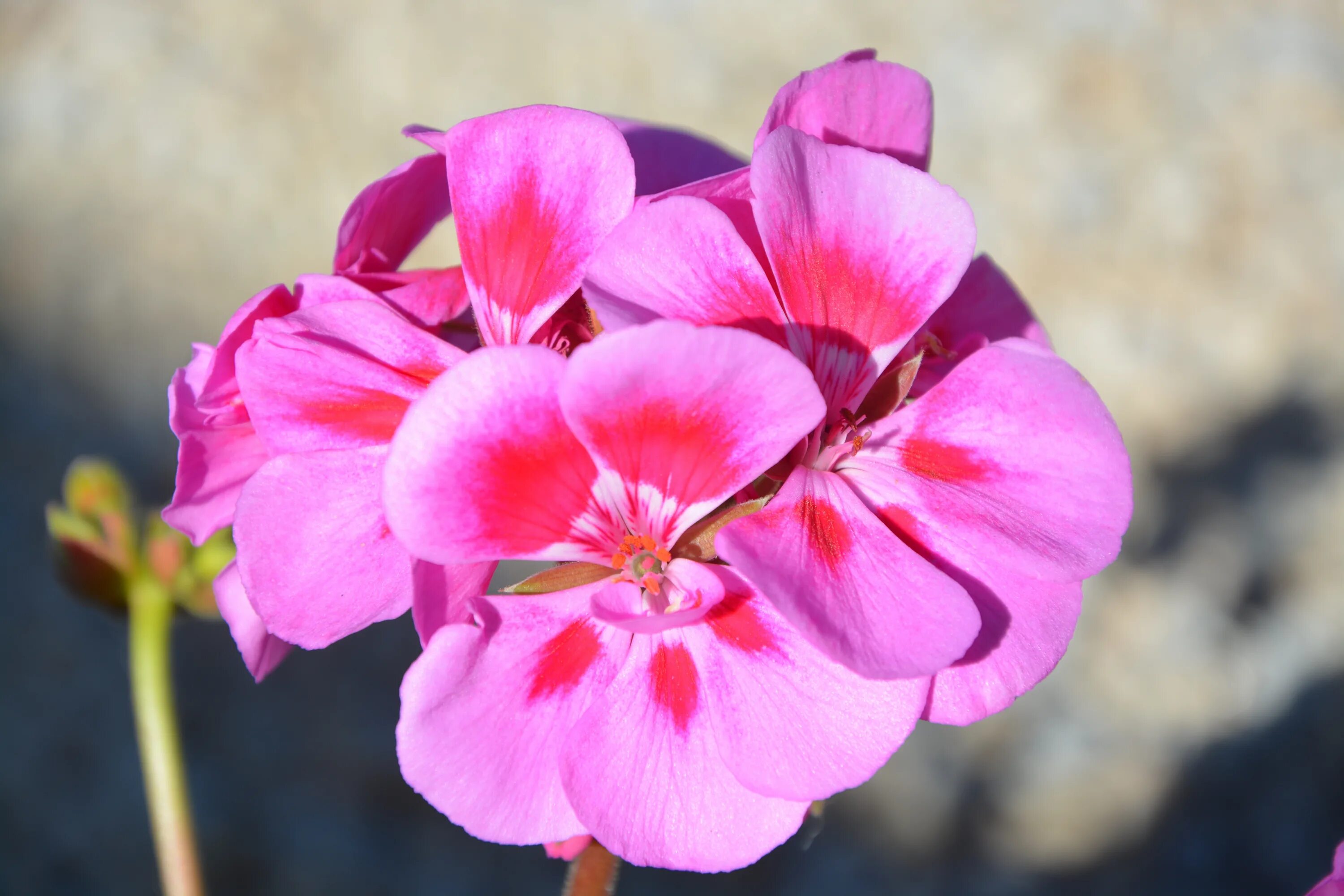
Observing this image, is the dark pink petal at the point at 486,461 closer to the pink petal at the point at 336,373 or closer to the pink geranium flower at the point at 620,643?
the pink geranium flower at the point at 620,643

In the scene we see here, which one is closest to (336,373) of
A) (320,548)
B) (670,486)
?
(320,548)

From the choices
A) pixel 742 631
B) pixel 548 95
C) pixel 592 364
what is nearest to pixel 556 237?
pixel 592 364

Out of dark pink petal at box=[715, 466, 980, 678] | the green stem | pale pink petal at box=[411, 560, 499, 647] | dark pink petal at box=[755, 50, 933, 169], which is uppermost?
dark pink petal at box=[755, 50, 933, 169]

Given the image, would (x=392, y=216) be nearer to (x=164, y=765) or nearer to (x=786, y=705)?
(x=786, y=705)

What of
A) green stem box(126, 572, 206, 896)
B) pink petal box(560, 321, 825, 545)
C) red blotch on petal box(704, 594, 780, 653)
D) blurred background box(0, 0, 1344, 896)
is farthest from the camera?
blurred background box(0, 0, 1344, 896)

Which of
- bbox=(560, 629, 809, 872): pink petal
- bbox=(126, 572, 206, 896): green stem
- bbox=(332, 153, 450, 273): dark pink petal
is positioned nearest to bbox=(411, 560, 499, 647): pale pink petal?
bbox=(560, 629, 809, 872): pink petal

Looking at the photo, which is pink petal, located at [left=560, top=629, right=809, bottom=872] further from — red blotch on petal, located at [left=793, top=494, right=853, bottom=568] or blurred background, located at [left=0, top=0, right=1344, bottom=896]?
blurred background, located at [left=0, top=0, right=1344, bottom=896]
